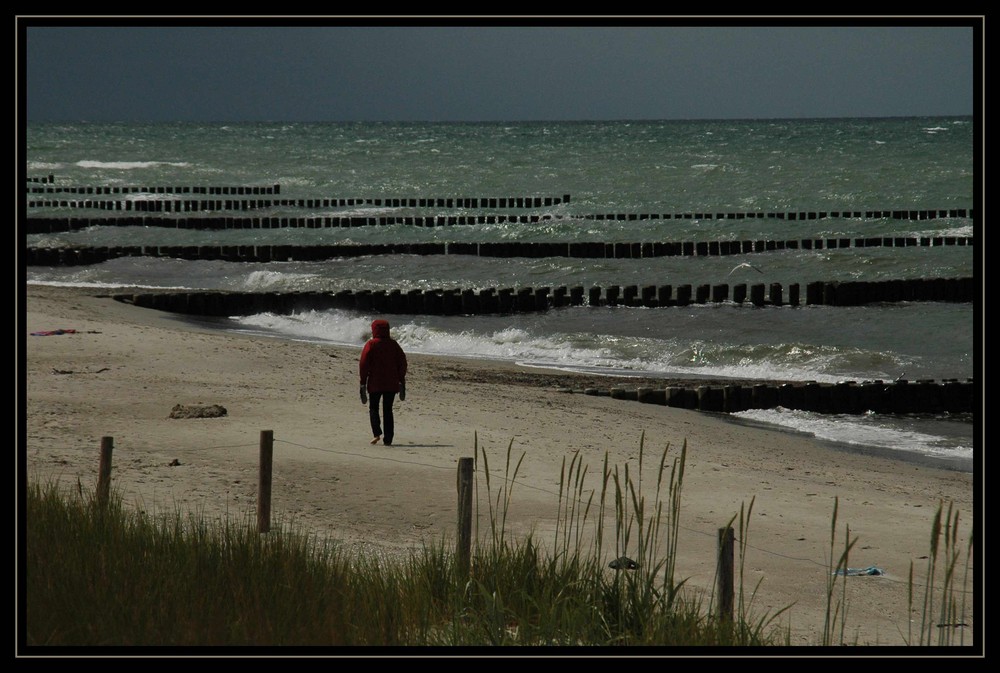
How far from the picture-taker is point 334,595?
5.80 meters

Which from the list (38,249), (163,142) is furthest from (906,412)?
(163,142)

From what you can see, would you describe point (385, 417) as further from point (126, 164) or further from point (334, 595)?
point (126, 164)

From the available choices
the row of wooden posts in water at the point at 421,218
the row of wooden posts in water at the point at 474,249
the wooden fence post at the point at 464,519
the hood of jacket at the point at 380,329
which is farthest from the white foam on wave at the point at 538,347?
the row of wooden posts in water at the point at 421,218

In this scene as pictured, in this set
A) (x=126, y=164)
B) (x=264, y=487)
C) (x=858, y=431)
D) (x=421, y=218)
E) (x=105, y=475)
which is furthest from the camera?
(x=126, y=164)

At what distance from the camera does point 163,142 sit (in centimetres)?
15512

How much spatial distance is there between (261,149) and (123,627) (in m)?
130

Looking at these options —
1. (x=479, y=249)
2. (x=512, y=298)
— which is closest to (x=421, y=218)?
(x=479, y=249)

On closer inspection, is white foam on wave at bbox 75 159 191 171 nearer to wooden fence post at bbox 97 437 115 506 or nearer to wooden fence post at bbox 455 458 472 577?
wooden fence post at bbox 97 437 115 506

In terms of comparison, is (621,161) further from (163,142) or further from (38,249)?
(163,142)

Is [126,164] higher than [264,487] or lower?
higher

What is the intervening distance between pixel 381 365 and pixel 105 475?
4.32m

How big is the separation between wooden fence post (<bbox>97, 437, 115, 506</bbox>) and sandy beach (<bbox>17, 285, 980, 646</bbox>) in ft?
2.19

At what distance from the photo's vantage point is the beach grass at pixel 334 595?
5230 mm

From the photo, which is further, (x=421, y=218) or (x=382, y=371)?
(x=421, y=218)
